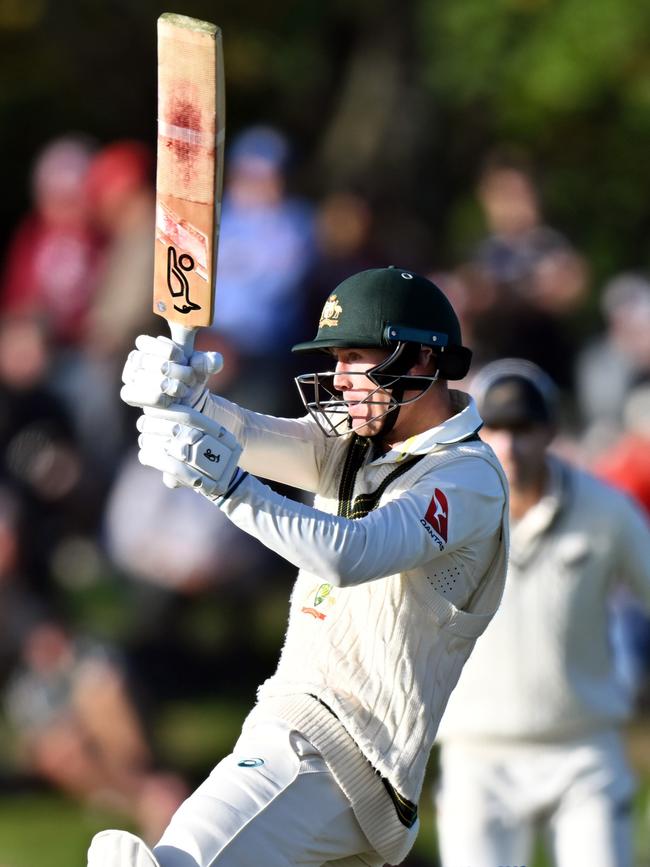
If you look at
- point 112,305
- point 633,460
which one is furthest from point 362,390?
point 112,305

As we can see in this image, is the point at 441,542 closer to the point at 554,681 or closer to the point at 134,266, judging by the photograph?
the point at 554,681

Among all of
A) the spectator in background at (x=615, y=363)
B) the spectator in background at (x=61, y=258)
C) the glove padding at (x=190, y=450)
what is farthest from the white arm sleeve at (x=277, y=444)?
the spectator in background at (x=615, y=363)

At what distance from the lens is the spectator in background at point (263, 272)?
9.23m

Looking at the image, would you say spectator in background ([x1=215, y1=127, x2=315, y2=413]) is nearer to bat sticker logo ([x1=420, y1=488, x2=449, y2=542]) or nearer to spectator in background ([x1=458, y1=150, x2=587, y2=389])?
spectator in background ([x1=458, y1=150, x2=587, y2=389])

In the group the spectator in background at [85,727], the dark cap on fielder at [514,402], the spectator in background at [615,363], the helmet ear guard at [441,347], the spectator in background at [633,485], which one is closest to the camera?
the helmet ear guard at [441,347]

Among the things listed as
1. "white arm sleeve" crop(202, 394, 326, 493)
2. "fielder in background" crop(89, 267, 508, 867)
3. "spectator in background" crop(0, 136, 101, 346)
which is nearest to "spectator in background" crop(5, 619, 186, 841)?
"spectator in background" crop(0, 136, 101, 346)

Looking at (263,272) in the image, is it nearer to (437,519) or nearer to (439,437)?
(439,437)

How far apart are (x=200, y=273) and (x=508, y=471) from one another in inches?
83.4

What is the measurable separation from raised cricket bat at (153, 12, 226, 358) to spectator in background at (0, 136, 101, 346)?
558cm

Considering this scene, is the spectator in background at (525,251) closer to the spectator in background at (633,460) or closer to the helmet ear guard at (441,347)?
the spectator in background at (633,460)

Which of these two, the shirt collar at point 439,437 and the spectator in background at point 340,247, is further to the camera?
the spectator in background at point 340,247

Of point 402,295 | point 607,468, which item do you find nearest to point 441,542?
point 402,295

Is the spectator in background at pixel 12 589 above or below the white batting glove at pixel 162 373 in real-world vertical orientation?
below

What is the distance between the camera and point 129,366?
12.8 feet
